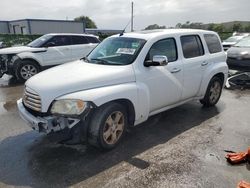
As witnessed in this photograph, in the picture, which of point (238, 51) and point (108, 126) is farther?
point (238, 51)

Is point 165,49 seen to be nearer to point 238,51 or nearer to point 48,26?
point 238,51

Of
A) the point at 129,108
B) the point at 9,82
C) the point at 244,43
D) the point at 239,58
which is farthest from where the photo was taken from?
the point at 244,43

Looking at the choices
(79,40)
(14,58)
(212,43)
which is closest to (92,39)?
(79,40)

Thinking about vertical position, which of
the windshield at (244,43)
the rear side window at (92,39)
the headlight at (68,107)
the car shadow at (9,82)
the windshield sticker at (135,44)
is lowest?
the car shadow at (9,82)

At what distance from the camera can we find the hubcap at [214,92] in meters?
6.11

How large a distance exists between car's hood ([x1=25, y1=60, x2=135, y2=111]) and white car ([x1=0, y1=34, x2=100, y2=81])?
5596mm

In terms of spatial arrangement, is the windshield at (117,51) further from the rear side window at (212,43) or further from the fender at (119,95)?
the rear side window at (212,43)

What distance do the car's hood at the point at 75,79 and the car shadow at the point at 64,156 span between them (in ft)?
2.72

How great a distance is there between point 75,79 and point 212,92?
355cm

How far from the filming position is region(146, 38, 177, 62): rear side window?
4.61 m

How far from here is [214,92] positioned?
6.19 meters

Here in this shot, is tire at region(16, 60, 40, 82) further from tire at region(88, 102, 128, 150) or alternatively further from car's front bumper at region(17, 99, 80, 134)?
tire at region(88, 102, 128, 150)

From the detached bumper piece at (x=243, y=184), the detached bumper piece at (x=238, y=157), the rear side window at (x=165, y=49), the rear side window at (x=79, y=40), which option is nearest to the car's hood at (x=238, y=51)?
the rear side window at (x=165, y=49)

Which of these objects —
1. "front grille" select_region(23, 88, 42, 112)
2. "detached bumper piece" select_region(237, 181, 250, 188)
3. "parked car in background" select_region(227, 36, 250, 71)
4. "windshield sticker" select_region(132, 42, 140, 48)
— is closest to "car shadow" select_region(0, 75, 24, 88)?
"front grille" select_region(23, 88, 42, 112)
